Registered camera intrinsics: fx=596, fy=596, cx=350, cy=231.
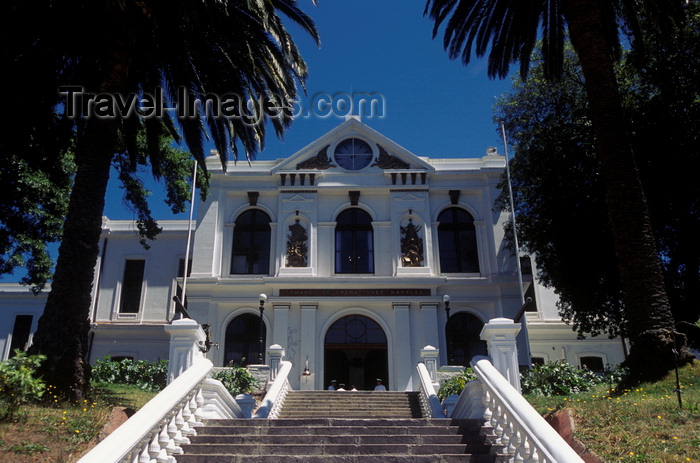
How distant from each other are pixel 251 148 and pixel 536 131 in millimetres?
10900

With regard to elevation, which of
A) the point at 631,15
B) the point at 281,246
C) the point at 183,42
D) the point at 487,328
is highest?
the point at 631,15

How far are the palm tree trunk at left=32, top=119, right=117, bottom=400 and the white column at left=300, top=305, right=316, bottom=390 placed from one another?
13.2 meters

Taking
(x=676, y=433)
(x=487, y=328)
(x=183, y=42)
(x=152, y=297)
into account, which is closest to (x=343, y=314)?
(x=152, y=297)

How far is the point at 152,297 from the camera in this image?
28516 millimetres

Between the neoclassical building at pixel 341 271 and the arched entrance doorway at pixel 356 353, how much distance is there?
0.05 metres

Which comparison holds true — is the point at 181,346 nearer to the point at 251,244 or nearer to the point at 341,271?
the point at 341,271

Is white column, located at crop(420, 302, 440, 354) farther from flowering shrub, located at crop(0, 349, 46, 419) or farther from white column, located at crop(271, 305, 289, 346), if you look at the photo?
flowering shrub, located at crop(0, 349, 46, 419)

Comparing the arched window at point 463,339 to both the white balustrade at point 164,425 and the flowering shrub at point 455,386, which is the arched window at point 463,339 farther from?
the white balustrade at point 164,425

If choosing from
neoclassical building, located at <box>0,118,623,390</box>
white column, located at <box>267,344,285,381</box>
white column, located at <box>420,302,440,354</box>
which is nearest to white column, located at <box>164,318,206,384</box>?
white column, located at <box>267,344,285,381</box>

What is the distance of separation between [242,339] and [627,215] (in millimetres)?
17104

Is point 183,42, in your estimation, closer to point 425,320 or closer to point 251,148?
point 251,148

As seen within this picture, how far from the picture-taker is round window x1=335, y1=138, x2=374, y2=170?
27.1m

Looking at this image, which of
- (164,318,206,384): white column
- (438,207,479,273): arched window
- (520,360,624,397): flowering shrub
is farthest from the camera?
(438,207,479,273): arched window

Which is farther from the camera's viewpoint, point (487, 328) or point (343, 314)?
point (343, 314)
